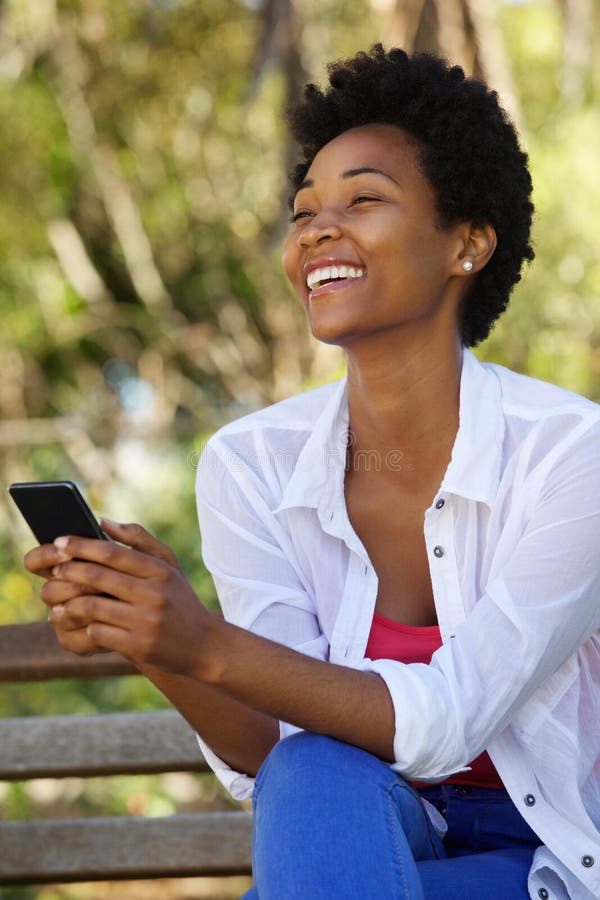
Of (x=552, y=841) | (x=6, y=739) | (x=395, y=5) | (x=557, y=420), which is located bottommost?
(x=6, y=739)

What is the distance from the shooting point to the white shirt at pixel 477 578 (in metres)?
1.92

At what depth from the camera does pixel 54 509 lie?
166cm

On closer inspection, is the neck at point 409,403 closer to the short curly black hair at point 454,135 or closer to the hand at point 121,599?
the short curly black hair at point 454,135

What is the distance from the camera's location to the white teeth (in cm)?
229

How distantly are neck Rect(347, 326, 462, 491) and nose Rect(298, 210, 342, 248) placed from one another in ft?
0.69

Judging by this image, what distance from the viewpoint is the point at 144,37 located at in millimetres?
11602

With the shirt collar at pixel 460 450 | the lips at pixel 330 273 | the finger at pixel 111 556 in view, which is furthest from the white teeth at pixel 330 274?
the finger at pixel 111 556

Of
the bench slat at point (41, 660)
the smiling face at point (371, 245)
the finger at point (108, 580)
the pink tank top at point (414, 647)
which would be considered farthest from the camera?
the bench slat at point (41, 660)

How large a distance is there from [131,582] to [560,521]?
0.76 metres

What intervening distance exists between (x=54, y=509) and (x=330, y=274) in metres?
0.86

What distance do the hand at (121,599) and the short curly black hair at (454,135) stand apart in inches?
42.1

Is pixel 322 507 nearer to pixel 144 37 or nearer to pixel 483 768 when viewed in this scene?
pixel 483 768

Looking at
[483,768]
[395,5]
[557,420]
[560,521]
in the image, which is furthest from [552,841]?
[395,5]

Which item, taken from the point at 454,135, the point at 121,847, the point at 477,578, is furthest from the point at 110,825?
the point at 454,135
